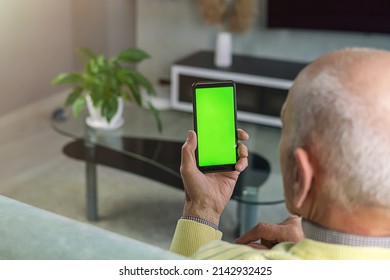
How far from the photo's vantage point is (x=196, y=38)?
3.81 m

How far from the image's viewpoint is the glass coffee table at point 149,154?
2143 mm

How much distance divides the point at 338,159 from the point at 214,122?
0.38 m

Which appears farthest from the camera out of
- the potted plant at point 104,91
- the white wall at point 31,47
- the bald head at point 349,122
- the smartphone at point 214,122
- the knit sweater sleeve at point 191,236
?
the white wall at point 31,47

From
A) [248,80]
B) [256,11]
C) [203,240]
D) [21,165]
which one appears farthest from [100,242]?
[256,11]

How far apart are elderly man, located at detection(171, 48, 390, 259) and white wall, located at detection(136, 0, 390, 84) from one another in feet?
9.30

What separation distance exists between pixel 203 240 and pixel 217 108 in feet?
0.87

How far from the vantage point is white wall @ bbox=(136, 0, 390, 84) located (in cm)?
349

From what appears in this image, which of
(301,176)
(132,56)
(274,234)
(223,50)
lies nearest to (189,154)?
(274,234)

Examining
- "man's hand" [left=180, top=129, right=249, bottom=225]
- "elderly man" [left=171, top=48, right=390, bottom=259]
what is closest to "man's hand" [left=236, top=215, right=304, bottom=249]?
"man's hand" [left=180, top=129, right=249, bottom=225]

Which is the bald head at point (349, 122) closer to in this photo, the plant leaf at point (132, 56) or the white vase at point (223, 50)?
the plant leaf at point (132, 56)

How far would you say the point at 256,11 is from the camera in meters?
3.58

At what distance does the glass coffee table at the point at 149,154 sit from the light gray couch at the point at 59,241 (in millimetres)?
1334

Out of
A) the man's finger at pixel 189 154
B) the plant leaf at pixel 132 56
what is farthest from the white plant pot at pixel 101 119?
the man's finger at pixel 189 154

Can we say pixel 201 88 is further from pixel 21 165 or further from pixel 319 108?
pixel 21 165
